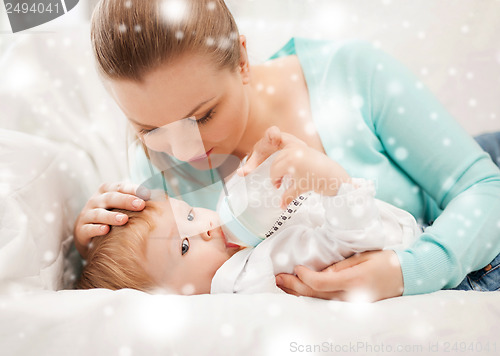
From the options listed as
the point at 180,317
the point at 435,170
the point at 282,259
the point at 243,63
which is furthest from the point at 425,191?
the point at 180,317

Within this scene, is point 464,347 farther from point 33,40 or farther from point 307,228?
point 33,40

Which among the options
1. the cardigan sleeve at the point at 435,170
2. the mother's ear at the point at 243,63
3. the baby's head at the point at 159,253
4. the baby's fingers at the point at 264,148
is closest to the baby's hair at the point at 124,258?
the baby's head at the point at 159,253

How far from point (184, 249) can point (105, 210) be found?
174 mm

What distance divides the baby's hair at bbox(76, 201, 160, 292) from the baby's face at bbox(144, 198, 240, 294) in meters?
0.01

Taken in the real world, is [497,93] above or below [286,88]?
below

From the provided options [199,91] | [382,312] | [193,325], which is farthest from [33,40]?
[382,312]

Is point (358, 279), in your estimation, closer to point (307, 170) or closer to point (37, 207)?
point (307, 170)

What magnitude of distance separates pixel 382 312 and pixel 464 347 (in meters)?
0.11

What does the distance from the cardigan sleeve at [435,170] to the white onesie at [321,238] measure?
7 centimetres

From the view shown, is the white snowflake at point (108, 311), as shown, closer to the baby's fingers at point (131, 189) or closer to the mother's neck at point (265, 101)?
the baby's fingers at point (131, 189)

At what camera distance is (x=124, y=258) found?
776 millimetres

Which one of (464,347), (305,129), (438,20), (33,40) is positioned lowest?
(464,347)

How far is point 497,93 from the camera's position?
128 cm

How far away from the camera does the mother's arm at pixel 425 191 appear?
0.71 metres
